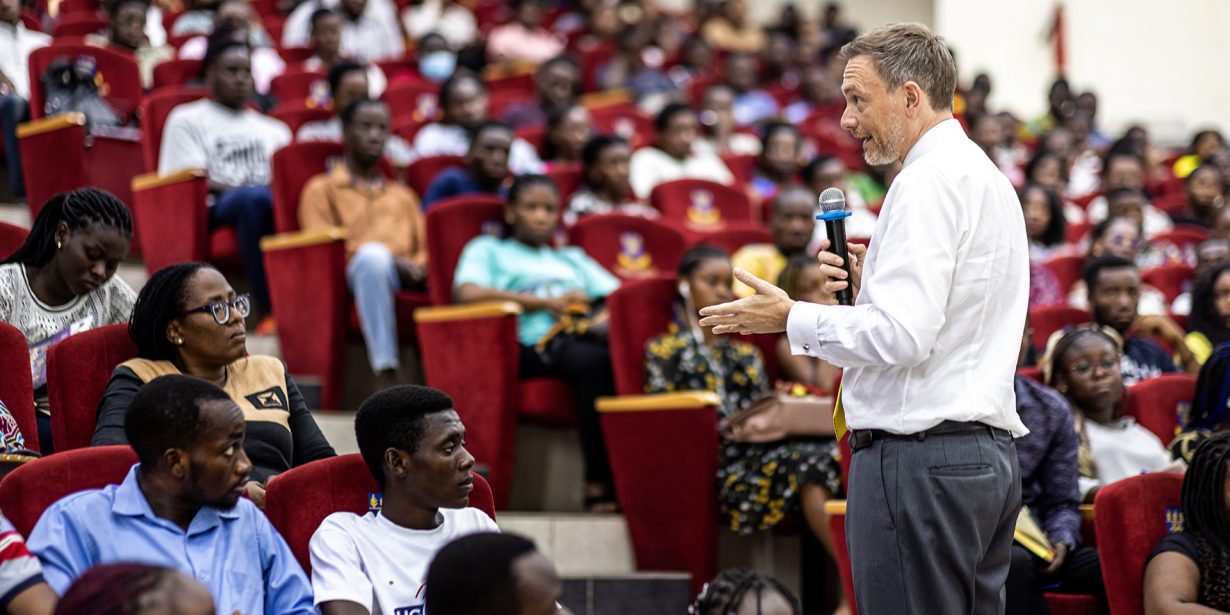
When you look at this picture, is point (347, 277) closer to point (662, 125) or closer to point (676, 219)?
point (676, 219)

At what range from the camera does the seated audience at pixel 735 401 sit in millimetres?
2627

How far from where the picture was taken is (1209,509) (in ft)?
6.48

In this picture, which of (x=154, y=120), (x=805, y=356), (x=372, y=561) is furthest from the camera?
(x=154, y=120)

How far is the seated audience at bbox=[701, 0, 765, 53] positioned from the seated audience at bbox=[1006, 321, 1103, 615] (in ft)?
18.1

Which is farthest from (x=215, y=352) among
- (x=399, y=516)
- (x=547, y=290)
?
(x=547, y=290)

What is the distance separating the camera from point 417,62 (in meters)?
5.37

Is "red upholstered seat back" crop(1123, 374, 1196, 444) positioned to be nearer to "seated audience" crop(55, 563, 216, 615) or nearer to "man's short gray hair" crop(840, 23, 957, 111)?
"man's short gray hair" crop(840, 23, 957, 111)

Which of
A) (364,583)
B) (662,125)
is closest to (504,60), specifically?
(662,125)

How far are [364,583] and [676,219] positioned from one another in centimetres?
251

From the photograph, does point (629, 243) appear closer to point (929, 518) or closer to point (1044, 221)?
point (1044, 221)

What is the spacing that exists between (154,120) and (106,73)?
34 centimetres

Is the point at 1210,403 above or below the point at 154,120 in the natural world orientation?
below

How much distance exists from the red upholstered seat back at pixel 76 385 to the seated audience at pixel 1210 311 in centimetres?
250

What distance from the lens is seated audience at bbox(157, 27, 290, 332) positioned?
3.20 m
